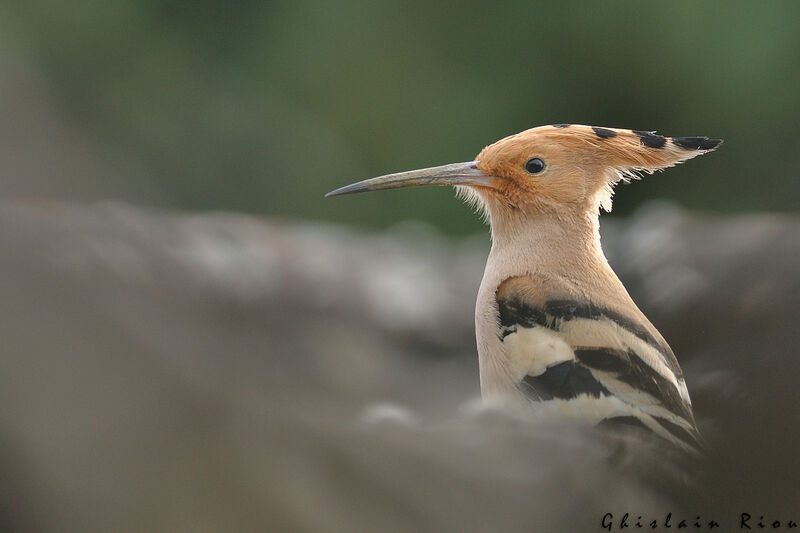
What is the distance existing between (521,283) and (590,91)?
3.00 ft

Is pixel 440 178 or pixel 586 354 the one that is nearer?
pixel 586 354

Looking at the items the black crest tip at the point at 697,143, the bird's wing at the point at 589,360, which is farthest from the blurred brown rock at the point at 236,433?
the black crest tip at the point at 697,143

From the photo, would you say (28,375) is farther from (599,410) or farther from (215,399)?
(599,410)

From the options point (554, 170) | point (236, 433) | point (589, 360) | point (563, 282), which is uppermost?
point (554, 170)

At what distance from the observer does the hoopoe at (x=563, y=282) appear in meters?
0.89

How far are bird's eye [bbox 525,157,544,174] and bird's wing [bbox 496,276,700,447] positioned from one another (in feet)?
0.45

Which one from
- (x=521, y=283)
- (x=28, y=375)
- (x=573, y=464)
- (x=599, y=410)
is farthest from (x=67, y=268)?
(x=521, y=283)

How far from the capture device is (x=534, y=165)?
1063 mm

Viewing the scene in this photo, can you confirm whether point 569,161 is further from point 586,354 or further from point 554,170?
point 586,354

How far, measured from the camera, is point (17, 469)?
463 mm

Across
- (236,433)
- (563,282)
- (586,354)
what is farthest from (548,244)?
(236,433)

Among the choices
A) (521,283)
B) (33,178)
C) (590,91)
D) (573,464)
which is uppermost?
(590,91)

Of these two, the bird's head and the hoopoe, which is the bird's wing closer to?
the hoopoe

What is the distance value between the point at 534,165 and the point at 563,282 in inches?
5.7
